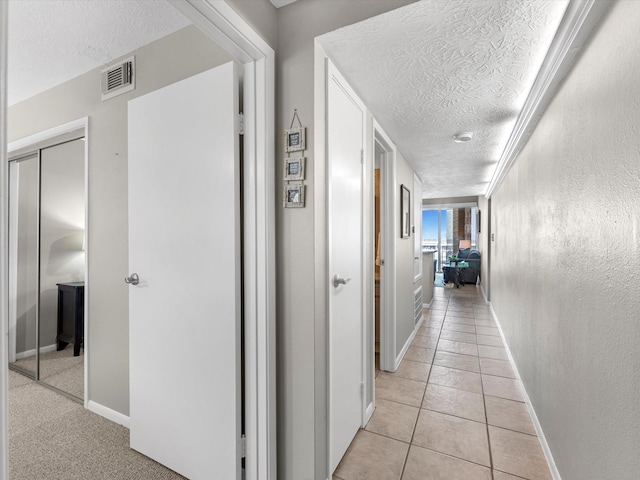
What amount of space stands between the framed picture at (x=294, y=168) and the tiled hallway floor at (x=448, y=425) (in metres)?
1.57

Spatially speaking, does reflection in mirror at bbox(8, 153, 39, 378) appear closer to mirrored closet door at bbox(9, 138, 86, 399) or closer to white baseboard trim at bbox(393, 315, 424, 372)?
mirrored closet door at bbox(9, 138, 86, 399)

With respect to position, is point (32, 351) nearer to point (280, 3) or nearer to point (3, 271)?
point (3, 271)

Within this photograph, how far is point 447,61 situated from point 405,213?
6.26 ft

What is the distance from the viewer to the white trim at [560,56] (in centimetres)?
113

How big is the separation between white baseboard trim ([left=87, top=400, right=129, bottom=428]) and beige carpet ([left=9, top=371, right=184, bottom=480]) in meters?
0.03

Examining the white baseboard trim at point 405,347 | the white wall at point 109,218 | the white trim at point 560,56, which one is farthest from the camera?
the white baseboard trim at point 405,347

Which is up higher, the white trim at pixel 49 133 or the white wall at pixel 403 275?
the white trim at pixel 49 133

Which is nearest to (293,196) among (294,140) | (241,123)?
(294,140)

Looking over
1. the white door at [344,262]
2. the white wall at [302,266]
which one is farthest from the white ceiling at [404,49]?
the white door at [344,262]

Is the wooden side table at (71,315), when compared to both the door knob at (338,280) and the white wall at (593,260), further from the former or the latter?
the white wall at (593,260)

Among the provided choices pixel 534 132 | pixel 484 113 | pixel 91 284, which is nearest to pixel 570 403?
pixel 534 132

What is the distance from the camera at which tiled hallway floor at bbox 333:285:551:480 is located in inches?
67.6

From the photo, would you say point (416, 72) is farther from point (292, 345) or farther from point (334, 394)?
point (334, 394)

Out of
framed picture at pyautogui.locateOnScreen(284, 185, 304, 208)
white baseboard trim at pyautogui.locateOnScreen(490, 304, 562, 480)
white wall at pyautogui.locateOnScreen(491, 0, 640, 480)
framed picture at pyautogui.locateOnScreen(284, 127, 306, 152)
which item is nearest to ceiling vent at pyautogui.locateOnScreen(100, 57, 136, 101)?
framed picture at pyautogui.locateOnScreen(284, 127, 306, 152)
